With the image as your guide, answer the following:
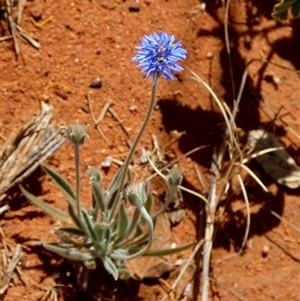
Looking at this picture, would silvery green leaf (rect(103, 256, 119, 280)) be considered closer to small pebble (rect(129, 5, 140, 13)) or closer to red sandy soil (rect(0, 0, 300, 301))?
red sandy soil (rect(0, 0, 300, 301))

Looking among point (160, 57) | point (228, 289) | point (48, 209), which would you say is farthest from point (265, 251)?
point (160, 57)

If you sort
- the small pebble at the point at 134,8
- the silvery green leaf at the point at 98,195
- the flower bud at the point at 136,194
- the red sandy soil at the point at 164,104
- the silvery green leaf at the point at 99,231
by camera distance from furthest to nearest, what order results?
the small pebble at the point at 134,8 < the red sandy soil at the point at 164,104 < the silvery green leaf at the point at 99,231 < the silvery green leaf at the point at 98,195 < the flower bud at the point at 136,194

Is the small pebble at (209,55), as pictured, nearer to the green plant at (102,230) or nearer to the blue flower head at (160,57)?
the green plant at (102,230)

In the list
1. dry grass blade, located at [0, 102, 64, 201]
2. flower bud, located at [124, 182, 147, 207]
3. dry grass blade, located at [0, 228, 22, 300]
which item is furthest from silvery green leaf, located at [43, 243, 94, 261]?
flower bud, located at [124, 182, 147, 207]

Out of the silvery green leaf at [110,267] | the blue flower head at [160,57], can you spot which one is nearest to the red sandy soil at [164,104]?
the silvery green leaf at [110,267]

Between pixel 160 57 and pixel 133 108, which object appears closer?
pixel 160 57

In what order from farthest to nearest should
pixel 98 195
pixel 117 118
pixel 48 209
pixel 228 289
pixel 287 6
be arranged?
pixel 117 118
pixel 228 289
pixel 287 6
pixel 48 209
pixel 98 195

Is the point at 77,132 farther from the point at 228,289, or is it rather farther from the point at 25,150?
the point at 228,289
